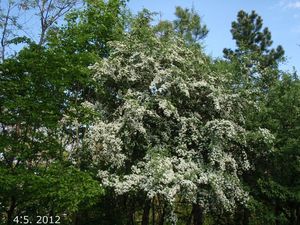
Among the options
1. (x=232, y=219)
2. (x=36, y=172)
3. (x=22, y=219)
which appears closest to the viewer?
(x=36, y=172)

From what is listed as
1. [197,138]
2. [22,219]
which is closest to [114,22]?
[197,138]

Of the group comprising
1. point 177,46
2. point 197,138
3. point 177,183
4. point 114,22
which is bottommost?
point 177,183

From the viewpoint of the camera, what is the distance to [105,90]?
1634 centimetres

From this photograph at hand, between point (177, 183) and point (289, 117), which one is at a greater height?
point (289, 117)

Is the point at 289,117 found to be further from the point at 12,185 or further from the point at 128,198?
the point at 12,185

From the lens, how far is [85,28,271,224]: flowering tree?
45.7 ft

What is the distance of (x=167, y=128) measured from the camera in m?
15.7

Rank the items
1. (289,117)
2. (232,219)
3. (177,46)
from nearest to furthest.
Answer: (177,46) < (289,117) < (232,219)

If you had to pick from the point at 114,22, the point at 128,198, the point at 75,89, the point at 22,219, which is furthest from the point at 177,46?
the point at 22,219

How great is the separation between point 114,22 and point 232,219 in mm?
13380

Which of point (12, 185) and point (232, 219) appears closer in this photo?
point (12, 185)

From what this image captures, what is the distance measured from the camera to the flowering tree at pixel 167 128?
45.7 ft

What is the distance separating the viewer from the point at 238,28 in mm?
36781

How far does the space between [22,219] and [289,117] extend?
12118 millimetres
